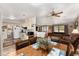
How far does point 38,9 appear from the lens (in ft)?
6.05

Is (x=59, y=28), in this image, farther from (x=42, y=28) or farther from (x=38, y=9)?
(x=38, y=9)

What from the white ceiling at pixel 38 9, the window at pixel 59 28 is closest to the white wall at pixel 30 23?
the white ceiling at pixel 38 9

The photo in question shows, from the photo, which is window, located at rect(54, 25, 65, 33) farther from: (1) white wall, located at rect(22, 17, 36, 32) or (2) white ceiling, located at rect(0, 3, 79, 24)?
(1) white wall, located at rect(22, 17, 36, 32)

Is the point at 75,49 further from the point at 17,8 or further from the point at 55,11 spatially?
the point at 17,8

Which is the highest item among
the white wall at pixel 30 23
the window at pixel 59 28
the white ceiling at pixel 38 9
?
the white ceiling at pixel 38 9

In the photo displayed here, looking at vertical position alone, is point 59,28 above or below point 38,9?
below

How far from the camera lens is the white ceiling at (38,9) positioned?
1.83 meters

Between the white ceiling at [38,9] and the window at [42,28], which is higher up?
the white ceiling at [38,9]

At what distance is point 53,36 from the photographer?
1830mm

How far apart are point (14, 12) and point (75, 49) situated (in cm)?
98

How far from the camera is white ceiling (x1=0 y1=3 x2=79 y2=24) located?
1.83 metres

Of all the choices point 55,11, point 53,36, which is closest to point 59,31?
point 53,36

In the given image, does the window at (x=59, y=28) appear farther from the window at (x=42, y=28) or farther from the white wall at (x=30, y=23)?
the white wall at (x=30, y=23)

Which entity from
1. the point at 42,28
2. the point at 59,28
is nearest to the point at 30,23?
the point at 42,28
